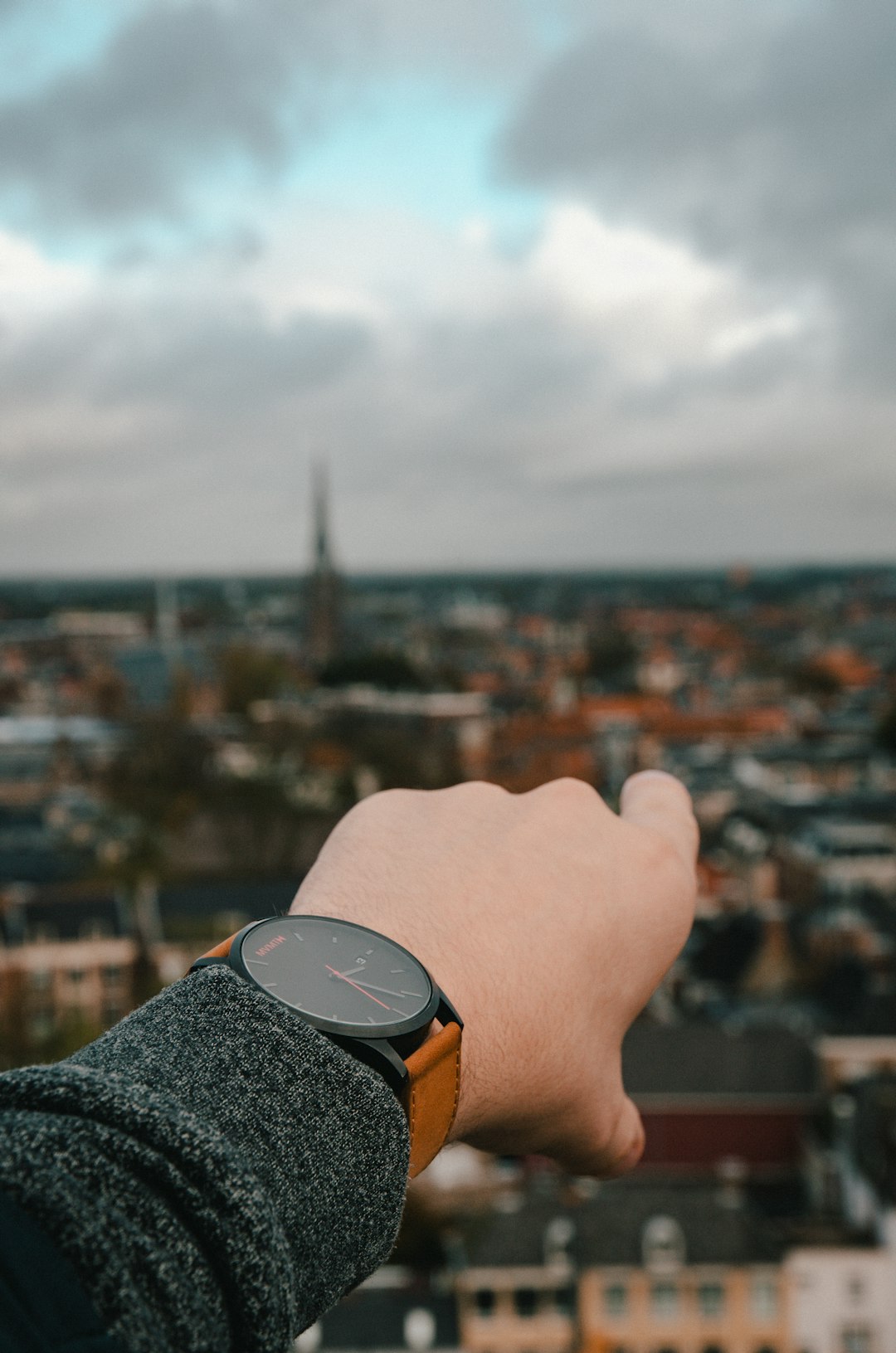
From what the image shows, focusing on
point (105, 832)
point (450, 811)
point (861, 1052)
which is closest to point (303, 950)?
point (450, 811)

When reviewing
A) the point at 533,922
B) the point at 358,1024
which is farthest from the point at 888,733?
the point at 358,1024

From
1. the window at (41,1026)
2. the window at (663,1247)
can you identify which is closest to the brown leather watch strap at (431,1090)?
the window at (663,1247)

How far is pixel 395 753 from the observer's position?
30.4m

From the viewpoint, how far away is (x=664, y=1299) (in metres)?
11.8

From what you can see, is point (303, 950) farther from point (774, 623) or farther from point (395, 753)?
point (774, 623)

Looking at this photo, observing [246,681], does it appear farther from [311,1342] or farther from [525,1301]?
[311,1342]

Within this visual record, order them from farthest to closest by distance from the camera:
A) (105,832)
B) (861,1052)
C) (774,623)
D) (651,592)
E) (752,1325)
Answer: (651,592) → (774,623) → (105,832) → (861,1052) → (752,1325)

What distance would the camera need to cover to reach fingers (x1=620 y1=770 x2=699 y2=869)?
1.23 metres

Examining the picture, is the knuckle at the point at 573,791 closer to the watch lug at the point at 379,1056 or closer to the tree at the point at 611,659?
the watch lug at the point at 379,1056

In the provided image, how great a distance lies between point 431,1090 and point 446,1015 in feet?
0.20

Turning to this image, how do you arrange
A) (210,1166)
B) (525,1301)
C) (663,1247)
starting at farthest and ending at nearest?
(525,1301), (663,1247), (210,1166)

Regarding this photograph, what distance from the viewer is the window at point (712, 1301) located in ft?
38.6

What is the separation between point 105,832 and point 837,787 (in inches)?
758

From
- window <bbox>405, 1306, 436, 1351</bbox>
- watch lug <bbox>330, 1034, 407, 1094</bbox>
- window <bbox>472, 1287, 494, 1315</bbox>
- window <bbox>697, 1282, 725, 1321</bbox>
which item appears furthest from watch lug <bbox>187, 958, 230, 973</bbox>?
window <bbox>697, 1282, 725, 1321</bbox>
